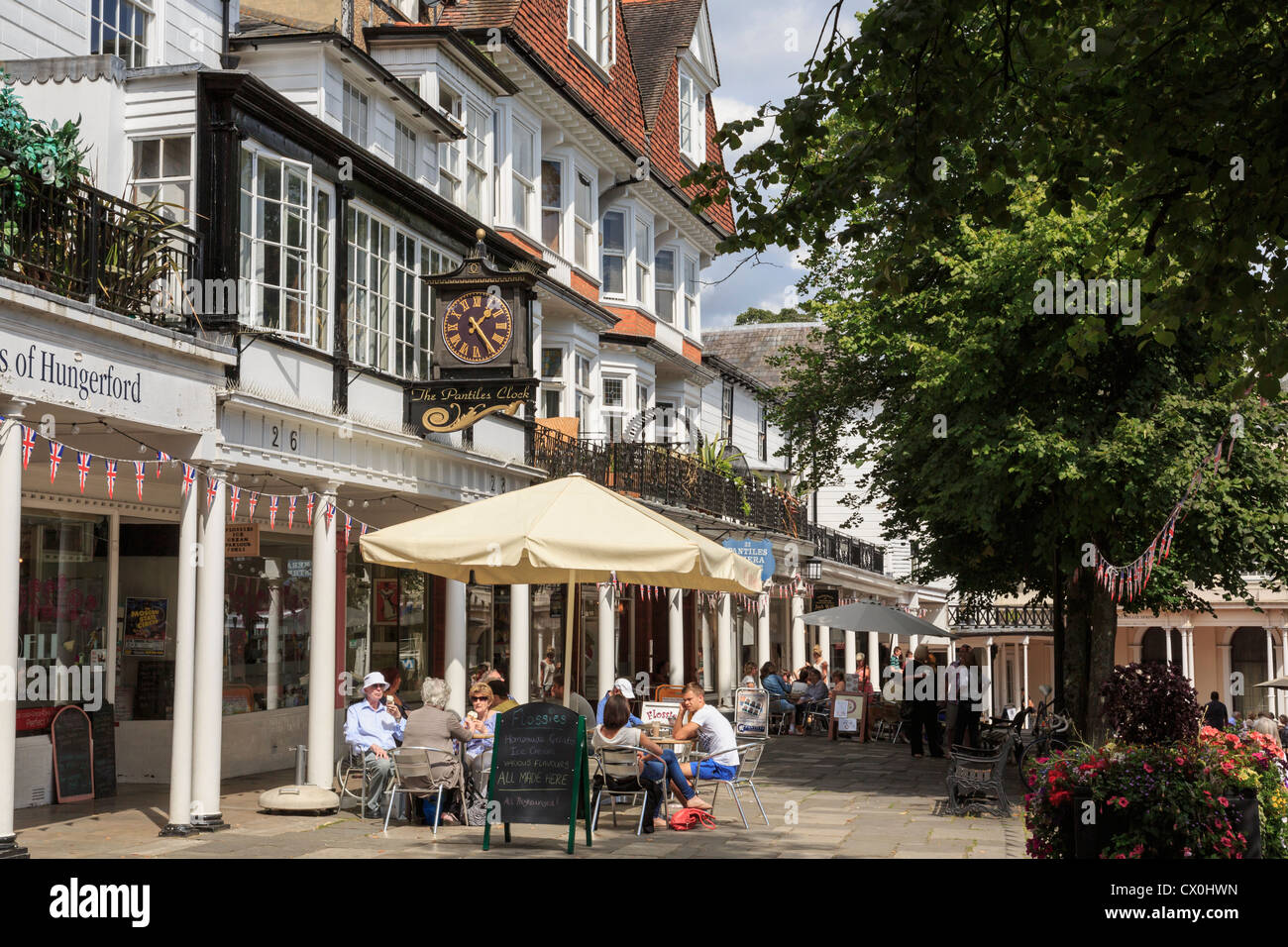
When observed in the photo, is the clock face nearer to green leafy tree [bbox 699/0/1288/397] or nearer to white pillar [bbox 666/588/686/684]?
green leafy tree [bbox 699/0/1288/397]

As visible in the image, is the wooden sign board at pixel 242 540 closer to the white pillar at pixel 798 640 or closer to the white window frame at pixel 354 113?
the white window frame at pixel 354 113

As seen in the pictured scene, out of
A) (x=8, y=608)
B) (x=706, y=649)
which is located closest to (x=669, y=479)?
(x=706, y=649)

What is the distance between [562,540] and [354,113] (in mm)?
8414

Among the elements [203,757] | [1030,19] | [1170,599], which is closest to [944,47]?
[1030,19]

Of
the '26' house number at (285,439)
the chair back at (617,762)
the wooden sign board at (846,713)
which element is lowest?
the wooden sign board at (846,713)

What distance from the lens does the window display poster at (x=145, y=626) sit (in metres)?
16.5

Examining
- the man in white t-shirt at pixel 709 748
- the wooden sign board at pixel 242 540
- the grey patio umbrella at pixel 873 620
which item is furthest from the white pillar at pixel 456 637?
the grey patio umbrella at pixel 873 620

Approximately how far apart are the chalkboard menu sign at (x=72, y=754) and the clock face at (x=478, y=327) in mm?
5906

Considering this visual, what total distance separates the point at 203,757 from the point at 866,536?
53879 millimetres

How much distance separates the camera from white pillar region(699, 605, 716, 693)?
1426 inches

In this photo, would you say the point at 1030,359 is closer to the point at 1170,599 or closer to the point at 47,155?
the point at 1170,599

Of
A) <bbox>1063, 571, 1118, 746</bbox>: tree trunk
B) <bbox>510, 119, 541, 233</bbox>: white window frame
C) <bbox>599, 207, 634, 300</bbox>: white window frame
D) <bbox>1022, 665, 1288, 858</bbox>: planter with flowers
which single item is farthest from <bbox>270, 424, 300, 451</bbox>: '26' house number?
<bbox>599, 207, 634, 300</bbox>: white window frame

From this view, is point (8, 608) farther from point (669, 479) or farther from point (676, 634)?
point (676, 634)

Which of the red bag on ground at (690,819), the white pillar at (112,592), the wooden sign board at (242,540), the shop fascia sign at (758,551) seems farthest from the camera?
the shop fascia sign at (758,551)
